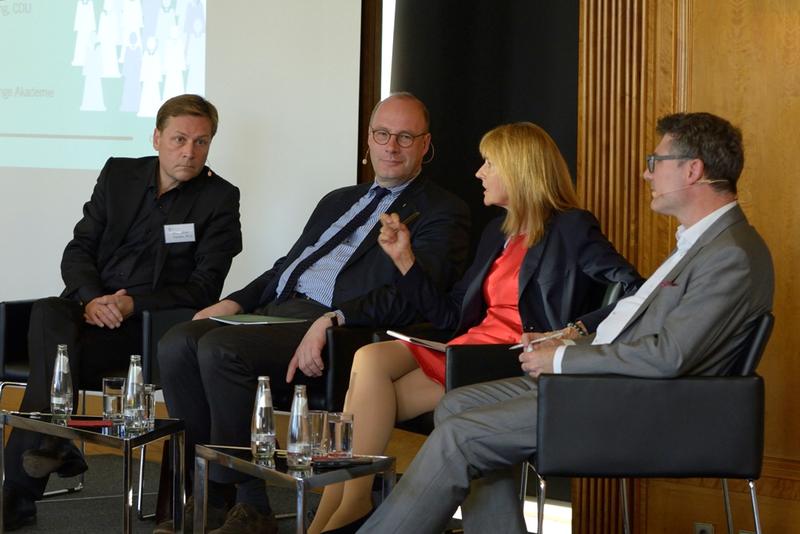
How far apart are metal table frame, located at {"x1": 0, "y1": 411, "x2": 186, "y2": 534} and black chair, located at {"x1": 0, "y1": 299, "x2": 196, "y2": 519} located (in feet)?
2.62

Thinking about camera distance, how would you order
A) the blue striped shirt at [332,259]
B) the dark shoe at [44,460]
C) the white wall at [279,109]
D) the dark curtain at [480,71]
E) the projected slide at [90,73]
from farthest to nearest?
the projected slide at [90,73], the white wall at [279,109], the dark curtain at [480,71], the blue striped shirt at [332,259], the dark shoe at [44,460]

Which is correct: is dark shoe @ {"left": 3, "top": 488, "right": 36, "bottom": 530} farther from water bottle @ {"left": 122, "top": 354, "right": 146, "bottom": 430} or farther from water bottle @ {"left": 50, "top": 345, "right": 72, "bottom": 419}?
water bottle @ {"left": 122, "top": 354, "right": 146, "bottom": 430}

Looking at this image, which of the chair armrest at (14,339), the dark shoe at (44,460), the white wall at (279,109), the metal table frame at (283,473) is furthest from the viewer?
the white wall at (279,109)

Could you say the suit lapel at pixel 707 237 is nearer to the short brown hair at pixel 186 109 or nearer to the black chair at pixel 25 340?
the black chair at pixel 25 340

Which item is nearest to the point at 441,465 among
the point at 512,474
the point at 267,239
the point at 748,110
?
the point at 512,474

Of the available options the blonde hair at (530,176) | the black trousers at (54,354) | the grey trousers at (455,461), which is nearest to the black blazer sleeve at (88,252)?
the black trousers at (54,354)

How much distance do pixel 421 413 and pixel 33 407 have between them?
142 cm

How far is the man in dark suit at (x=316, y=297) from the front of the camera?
354cm

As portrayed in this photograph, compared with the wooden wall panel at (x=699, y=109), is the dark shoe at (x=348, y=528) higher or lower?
lower

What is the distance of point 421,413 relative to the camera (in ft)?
10.9

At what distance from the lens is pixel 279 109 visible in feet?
15.9

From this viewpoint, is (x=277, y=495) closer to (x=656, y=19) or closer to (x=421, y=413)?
(x=421, y=413)

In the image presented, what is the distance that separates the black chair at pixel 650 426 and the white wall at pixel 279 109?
2328 millimetres

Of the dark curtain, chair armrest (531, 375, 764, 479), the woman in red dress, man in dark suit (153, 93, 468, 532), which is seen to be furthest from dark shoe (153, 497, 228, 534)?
the dark curtain
